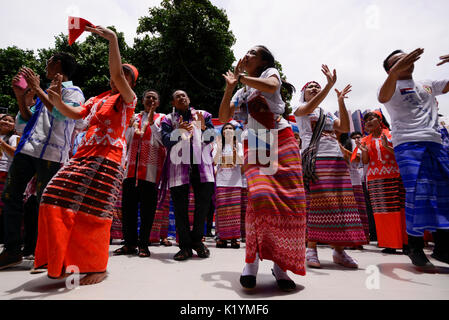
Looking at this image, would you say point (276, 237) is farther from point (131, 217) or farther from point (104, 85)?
point (104, 85)

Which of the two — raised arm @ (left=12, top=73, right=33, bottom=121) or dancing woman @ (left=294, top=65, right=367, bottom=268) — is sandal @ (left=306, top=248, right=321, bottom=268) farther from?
raised arm @ (left=12, top=73, right=33, bottom=121)

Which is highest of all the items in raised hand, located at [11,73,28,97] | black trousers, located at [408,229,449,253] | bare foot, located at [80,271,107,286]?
raised hand, located at [11,73,28,97]

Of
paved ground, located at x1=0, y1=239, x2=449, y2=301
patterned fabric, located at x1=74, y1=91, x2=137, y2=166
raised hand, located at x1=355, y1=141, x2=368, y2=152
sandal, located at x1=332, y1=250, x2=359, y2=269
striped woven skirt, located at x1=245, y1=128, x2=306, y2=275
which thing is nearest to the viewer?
paved ground, located at x1=0, y1=239, x2=449, y2=301

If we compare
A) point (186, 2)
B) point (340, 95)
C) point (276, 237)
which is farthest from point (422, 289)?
point (186, 2)

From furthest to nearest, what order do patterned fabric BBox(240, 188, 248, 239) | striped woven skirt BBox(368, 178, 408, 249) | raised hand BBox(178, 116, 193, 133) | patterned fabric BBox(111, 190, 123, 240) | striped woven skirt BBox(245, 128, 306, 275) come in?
patterned fabric BBox(240, 188, 248, 239), patterned fabric BBox(111, 190, 123, 240), striped woven skirt BBox(368, 178, 408, 249), raised hand BBox(178, 116, 193, 133), striped woven skirt BBox(245, 128, 306, 275)

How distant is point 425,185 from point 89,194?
2962 mm

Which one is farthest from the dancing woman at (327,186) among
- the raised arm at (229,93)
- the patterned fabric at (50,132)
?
the patterned fabric at (50,132)

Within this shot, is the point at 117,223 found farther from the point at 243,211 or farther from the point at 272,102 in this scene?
the point at 272,102

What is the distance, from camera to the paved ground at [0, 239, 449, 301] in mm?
1786

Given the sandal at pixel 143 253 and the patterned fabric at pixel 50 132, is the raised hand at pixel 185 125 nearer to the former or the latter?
the patterned fabric at pixel 50 132

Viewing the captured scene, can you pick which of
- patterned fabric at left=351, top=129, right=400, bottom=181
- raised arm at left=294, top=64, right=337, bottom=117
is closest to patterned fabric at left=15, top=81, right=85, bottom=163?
raised arm at left=294, top=64, right=337, bottom=117

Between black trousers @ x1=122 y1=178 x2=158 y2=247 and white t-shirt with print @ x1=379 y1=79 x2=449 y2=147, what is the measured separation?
117 inches

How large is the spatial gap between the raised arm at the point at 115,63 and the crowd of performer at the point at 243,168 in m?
0.01

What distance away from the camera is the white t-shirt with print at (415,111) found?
2680 millimetres
